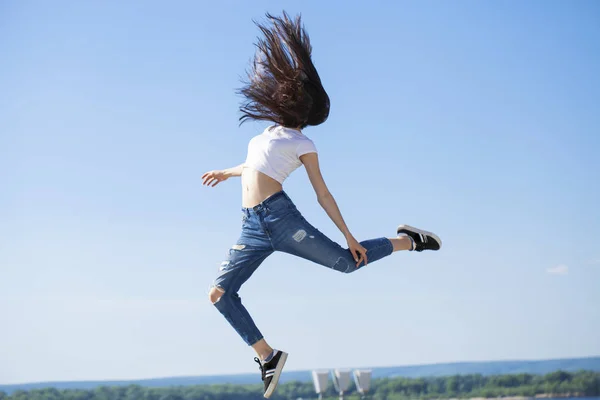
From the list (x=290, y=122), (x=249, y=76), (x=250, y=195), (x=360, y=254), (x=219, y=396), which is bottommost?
(x=219, y=396)

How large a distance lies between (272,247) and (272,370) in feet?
2.43

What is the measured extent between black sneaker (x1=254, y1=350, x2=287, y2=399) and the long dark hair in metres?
1.32

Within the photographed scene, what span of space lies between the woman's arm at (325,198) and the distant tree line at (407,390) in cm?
1384

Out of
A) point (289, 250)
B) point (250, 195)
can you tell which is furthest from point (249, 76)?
point (289, 250)

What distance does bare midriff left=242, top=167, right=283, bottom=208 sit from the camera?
11.6ft

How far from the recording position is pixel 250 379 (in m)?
19.0

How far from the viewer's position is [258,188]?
3564 millimetres

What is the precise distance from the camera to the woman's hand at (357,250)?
3525 mm

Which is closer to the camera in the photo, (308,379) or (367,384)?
(367,384)

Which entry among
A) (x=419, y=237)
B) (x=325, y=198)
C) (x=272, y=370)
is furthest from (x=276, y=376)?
(x=419, y=237)

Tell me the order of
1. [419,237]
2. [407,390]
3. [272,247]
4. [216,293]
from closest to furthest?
[272,247], [216,293], [419,237], [407,390]

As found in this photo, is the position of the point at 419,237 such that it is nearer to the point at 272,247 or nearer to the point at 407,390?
the point at 272,247

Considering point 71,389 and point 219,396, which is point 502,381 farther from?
point 71,389

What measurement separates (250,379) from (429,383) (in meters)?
5.00
